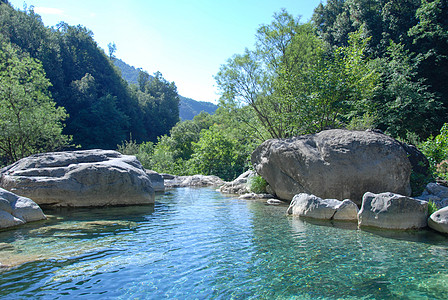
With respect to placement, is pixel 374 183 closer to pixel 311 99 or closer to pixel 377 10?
pixel 311 99

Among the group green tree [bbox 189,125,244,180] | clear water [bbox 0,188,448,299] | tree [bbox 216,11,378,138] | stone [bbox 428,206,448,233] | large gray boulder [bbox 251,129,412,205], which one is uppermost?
tree [bbox 216,11,378,138]

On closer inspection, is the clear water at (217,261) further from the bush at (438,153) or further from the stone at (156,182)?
the stone at (156,182)

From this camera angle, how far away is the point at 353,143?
11.9m

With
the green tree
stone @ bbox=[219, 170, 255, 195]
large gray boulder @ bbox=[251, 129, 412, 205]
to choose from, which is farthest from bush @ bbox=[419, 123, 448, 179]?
the green tree

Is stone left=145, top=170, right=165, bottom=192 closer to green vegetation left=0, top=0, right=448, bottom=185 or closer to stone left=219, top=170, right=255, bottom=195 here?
stone left=219, top=170, right=255, bottom=195

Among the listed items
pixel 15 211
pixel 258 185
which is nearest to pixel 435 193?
pixel 258 185

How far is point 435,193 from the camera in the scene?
11.6m

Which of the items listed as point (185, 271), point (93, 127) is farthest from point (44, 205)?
point (93, 127)

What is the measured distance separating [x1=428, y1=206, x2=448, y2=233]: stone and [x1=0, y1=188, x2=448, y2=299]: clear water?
264 millimetres

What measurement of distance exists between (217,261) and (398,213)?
5.76 meters

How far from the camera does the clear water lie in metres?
4.67

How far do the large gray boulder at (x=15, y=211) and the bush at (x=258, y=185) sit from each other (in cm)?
1055

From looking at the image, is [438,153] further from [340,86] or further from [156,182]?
[156,182]

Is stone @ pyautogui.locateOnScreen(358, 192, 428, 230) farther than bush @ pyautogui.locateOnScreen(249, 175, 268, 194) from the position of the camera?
No
